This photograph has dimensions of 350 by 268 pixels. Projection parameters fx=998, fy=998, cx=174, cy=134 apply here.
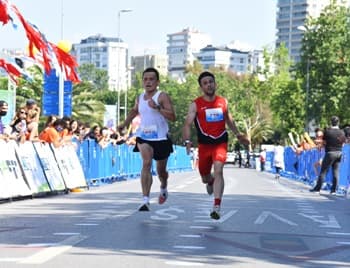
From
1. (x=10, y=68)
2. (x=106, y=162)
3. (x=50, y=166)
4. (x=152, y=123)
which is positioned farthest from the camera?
(x=106, y=162)

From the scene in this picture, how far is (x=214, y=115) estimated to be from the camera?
12.9 meters

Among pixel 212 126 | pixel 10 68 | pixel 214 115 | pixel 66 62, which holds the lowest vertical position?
pixel 212 126

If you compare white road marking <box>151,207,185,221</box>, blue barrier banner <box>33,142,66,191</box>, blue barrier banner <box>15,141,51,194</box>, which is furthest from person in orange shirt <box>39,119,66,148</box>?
white road marking <box>151,207,185,221</box>

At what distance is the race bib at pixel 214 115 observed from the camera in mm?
12906

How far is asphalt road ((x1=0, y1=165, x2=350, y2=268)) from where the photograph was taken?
28.6ft

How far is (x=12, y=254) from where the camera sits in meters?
8.73

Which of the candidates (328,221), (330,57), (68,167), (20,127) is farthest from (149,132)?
(330,57)

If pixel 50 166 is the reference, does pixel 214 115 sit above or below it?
above

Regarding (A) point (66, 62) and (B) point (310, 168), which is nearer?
(A) point (66, 62)

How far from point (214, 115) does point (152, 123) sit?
115 centimetres

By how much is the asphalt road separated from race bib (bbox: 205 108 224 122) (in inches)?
→ 52.1

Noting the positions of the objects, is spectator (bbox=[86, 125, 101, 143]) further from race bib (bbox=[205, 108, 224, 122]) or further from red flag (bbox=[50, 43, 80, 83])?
race bib (bbox=[205, 108, 224, 122])

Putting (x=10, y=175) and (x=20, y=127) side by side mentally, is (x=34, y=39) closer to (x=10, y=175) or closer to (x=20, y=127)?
(x=10, y=175)

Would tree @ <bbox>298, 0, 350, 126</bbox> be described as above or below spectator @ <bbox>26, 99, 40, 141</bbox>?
above
